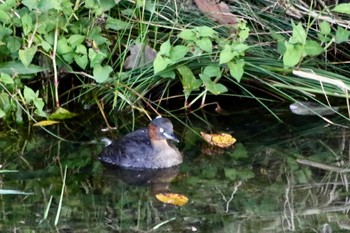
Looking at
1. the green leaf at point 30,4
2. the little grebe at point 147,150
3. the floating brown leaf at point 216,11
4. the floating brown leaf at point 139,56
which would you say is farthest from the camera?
the floating brown leaf at point 216,11

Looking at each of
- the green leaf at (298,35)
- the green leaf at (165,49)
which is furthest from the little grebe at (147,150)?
the green leaf at (298,35)

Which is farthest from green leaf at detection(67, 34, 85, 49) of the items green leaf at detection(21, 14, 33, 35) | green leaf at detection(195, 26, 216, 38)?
green leaf at detection(195, 26, 216, 38)

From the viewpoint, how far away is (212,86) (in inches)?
273

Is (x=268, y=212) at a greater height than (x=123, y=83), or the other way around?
(x=123, y=83)

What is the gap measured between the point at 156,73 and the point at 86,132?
2.07 feet

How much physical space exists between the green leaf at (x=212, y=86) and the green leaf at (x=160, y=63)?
0.36 meters

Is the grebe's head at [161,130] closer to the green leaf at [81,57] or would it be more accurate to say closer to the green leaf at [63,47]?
the green leaf at [81,57]

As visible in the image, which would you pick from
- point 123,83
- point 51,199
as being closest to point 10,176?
point 51,199

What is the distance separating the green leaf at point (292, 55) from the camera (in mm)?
6758

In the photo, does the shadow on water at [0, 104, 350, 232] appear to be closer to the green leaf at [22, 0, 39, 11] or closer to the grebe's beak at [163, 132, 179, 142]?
the grebe's beak at [163, 132, 179, 142]

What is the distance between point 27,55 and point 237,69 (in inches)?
55.7

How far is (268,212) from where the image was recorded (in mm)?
5383

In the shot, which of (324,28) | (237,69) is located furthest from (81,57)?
(324,28)

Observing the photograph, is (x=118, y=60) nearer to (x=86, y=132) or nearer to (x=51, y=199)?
(x=86, y=132)
